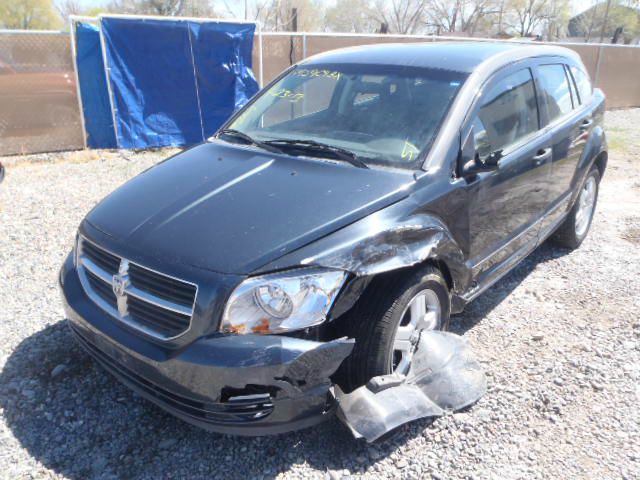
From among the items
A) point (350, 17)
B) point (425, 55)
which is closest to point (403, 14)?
point (350, 17)

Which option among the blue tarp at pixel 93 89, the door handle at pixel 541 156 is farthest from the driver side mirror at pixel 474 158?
the blue tarp at pixel 93 89

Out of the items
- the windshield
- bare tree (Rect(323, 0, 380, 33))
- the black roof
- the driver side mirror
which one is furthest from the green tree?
the driver side mirror

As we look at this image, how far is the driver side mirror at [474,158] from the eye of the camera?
310 cm

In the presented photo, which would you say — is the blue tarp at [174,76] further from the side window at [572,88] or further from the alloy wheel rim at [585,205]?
the alloy wheel rim at [585,205]

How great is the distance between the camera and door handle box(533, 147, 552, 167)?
3850mm

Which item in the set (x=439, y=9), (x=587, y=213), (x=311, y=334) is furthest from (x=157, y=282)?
(x=439, y=9)

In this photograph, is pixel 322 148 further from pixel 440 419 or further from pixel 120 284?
pixel 440 419

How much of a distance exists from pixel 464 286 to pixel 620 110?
16626mm

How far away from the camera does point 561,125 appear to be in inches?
170

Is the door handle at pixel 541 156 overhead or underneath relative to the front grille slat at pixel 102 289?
overhead

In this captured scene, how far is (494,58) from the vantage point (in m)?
3.62

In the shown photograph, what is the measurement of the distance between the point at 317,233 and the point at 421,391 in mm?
1043

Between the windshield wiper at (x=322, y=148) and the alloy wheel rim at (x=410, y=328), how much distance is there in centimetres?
80

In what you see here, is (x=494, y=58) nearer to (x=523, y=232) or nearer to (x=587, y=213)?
(x=523, y=232)
